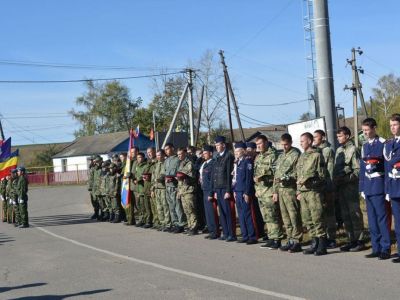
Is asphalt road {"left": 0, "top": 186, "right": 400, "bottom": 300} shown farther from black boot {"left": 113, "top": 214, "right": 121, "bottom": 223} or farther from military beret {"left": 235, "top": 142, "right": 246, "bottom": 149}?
black boot {"left": 113, "top": 214, "right": 121, "bottom": 223}

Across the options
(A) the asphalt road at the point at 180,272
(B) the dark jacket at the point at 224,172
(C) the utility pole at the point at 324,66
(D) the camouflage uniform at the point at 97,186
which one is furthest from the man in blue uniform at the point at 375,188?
(D) the camouflage uniform at the point at 97,186

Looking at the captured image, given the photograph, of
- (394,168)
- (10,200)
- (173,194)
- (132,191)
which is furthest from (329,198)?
(10,200)

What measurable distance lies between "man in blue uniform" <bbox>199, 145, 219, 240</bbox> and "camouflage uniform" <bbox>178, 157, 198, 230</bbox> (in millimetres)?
472

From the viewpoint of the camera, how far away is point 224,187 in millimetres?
11625

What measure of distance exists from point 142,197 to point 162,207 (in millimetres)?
1248

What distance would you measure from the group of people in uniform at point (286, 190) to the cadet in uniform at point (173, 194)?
1.0 inches

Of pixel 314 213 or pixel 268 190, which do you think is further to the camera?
pixel 268 190

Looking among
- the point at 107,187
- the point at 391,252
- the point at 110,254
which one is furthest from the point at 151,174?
the point at 391,252

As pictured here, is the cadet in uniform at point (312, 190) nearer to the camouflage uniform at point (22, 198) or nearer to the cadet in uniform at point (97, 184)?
the cadet in uniform at point (97, 184)

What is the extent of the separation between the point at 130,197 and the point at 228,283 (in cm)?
856

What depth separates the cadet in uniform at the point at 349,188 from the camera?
9.41 meters

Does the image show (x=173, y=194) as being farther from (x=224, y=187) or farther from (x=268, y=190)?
(x=268, y=190)

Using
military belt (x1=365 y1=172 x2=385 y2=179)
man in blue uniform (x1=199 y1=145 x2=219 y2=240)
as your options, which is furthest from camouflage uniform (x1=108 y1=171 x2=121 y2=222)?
military belt (x1=365 y1=172 x2=385 y2=179)

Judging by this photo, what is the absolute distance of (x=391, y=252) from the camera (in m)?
8.82
